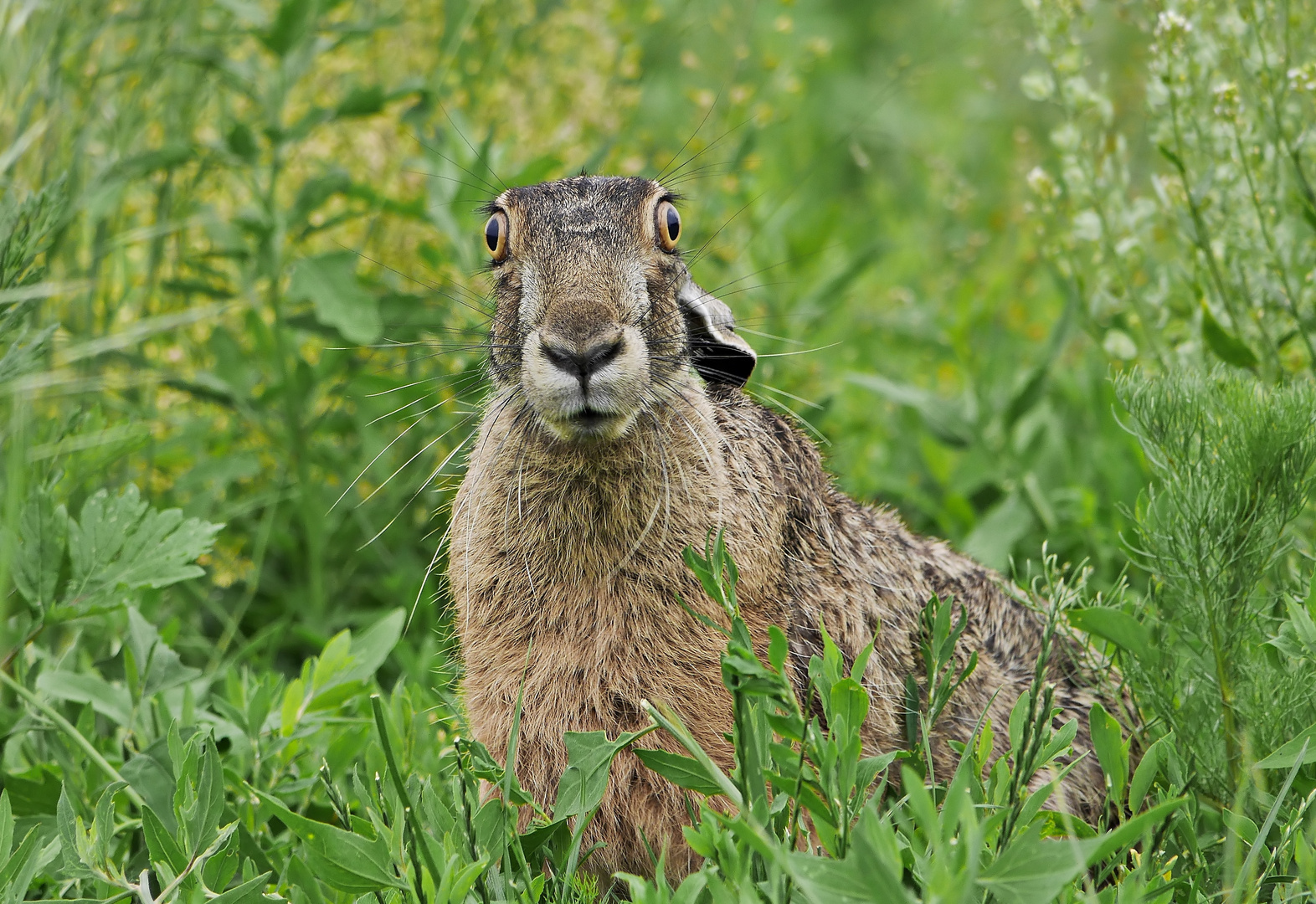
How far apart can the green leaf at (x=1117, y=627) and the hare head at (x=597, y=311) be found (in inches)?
44.4

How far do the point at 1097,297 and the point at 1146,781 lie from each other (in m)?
2.21

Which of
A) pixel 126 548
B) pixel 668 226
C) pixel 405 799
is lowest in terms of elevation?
pixel 405 799

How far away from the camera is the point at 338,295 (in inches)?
186

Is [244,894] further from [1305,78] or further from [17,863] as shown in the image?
[1305,78]

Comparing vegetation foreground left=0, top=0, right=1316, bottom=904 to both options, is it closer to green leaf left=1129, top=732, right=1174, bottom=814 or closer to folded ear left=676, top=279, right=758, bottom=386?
green leaf left=1129, top=732, right=1174, bottom=814

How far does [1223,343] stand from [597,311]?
6.84 ft

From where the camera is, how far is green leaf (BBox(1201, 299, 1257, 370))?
3963 millimetres

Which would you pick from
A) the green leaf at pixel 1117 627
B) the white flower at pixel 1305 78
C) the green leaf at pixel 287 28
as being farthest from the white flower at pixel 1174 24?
the green leaf at pixel 287 28

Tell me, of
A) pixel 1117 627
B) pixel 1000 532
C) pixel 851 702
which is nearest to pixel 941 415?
pixel 1000 532

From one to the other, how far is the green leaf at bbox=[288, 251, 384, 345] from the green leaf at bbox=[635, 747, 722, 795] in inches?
95.4

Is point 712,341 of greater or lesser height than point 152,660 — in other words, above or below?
above

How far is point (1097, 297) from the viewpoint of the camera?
4.56 meters

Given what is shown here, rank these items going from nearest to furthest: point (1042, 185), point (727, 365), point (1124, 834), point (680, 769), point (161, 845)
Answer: point (1124, 834)
point (680, 769)
point (161, 845)
point (727, 365)
point (1042, 185)

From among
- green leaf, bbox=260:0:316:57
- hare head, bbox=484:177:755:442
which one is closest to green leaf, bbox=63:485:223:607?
hare head, bbox=484:177:755:442
